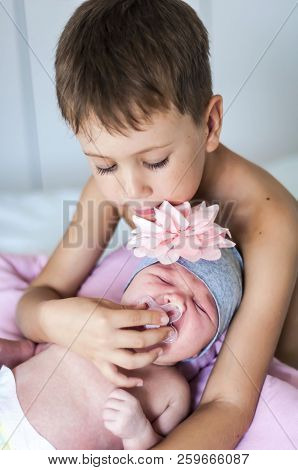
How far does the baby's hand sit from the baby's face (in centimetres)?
7

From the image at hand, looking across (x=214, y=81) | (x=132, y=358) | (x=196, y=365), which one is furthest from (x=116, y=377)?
(x=214, y=81)

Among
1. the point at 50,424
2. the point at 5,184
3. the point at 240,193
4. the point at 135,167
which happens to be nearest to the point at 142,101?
the point at 135,167

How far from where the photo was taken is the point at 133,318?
73cm

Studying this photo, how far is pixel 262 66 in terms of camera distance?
3.58ft

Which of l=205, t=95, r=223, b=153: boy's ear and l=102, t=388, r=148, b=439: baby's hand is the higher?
l=205, t=95, r=223, b=153: boy's ear

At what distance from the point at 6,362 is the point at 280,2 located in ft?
2.23

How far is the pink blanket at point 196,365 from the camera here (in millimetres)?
778

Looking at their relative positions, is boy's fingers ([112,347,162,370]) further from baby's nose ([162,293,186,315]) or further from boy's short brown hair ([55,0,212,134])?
boy's short brown hair ([55,0,212,134])

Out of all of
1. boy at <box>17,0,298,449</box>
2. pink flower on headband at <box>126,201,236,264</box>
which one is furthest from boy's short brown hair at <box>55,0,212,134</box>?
pink flower on headband at <box>126,201,236,264</box>

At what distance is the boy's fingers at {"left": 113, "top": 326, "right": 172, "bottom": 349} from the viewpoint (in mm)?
735

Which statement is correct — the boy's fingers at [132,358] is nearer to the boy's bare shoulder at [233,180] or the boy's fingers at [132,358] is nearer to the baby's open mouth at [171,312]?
the baby's open mouth at [171,312]

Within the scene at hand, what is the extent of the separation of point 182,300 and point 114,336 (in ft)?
0.31

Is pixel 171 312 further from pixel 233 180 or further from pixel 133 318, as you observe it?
pixel 233 180

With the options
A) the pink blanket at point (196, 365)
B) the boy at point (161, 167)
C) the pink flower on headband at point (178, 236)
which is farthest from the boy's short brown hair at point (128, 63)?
the pink blanket at point (196, 365)
